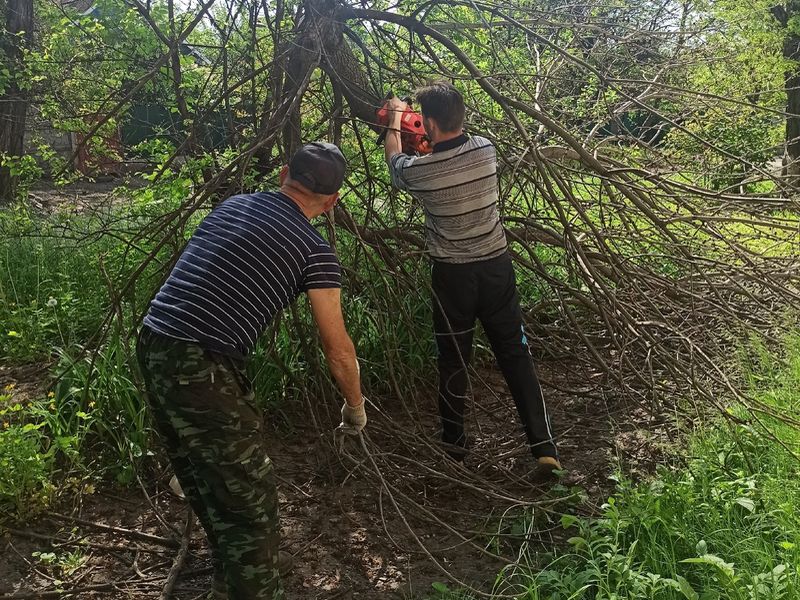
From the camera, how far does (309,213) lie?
2.37 meters

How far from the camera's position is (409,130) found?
11.1ft

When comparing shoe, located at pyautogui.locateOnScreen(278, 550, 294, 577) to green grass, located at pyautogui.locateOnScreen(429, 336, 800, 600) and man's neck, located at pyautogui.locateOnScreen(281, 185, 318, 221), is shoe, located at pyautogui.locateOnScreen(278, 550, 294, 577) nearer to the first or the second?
green grass, located at pyautogui.locateOnScreen(429, 336, 800, 600)

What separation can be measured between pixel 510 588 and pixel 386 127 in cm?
201

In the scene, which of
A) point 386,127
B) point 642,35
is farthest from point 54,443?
point 642,35

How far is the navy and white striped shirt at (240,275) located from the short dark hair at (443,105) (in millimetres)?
1070

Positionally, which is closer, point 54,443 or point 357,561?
point 357,561

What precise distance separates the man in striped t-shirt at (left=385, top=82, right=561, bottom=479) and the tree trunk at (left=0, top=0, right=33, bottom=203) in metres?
3.15

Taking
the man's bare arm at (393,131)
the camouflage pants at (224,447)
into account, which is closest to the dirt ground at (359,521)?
the camouflage pants at (224,447)

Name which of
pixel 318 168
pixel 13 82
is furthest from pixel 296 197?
pixel 13 82

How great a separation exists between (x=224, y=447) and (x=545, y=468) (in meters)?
1.79

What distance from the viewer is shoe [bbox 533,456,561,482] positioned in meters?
3.42

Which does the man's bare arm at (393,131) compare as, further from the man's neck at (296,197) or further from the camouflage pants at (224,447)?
the camouflage pants at (224,447)

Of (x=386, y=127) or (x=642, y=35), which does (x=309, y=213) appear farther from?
(x=642, y=35)

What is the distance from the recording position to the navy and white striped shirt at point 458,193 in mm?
3141
